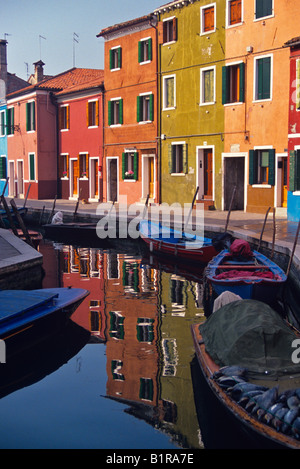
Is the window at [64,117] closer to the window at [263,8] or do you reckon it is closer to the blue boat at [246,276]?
the window at [263,8]

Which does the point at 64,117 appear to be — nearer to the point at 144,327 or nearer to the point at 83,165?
the point at 83,165

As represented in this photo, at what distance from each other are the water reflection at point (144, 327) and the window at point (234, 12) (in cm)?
993

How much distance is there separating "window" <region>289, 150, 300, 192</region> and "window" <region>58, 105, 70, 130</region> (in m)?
17.3

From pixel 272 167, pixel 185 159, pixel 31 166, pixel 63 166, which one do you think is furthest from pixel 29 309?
pixel 31 166

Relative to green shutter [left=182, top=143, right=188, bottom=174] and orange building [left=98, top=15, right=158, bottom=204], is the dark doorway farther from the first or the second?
orange building [left=98, top=15, right=158, bottom=204]

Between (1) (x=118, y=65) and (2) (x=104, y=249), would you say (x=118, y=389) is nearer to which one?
(2) (x=104, y=249)

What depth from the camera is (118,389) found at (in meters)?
7.59

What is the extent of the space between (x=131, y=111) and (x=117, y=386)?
74.0ft

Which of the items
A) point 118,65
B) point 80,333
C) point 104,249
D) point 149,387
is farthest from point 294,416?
point 118,65

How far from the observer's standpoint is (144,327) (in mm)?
10367

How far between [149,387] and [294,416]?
8.00 ft

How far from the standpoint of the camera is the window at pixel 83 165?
107ft

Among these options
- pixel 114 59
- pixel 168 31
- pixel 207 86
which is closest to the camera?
pixel 207 86
